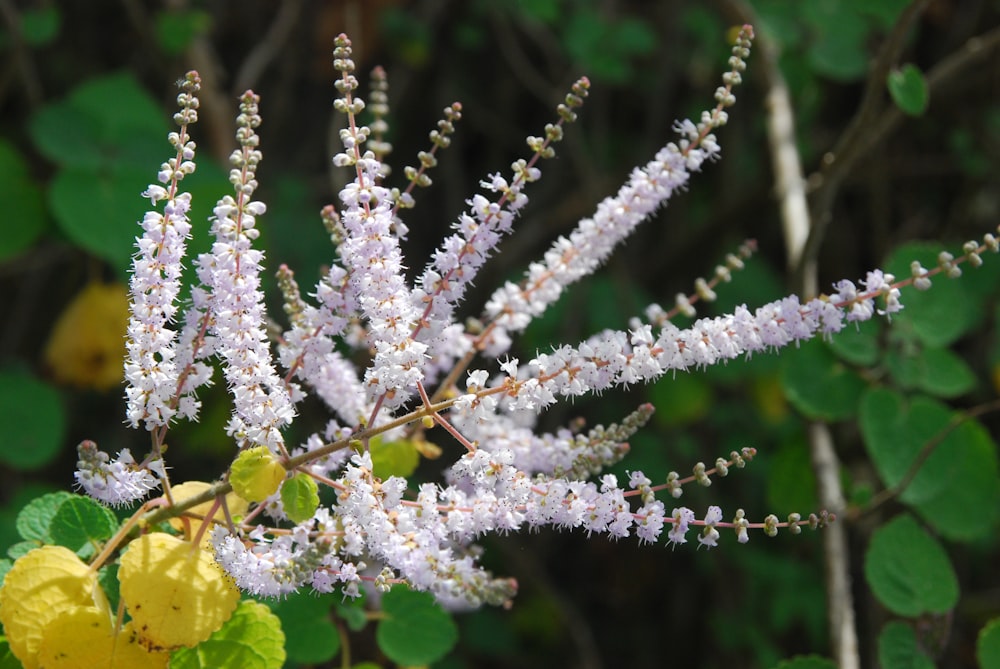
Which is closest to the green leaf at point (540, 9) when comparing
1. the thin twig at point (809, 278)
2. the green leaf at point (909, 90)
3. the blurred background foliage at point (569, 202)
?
the blurred background foliage at point (569, 202)

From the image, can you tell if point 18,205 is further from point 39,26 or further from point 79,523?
point 79,523

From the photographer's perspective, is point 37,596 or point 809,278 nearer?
point 37,596

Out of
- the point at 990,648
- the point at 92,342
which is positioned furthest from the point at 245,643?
the point at 92,342

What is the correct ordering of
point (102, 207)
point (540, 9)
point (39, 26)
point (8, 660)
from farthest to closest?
point (540, 9) < point (39, 26) < point (102, 207) < point (8, 660)

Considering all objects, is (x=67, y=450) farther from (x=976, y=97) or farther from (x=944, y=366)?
(x=976, y=97)

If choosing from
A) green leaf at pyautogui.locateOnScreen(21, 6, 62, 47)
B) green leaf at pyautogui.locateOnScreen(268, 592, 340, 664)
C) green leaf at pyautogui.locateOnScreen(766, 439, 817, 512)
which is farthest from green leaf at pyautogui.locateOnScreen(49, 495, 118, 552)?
green leaf at pyautogui.locateOnScreen(21, 6, 62, 47)
